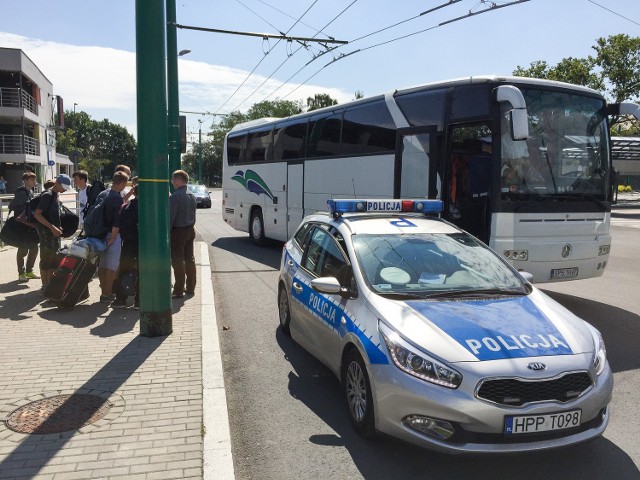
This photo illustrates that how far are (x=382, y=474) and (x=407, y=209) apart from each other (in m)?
2.95

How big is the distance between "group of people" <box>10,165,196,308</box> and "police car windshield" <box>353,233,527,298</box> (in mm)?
3818

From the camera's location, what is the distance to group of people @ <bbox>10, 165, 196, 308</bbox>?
7559mm

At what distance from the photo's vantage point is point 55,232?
Answer: 811 cm

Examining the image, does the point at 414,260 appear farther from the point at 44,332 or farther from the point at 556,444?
the point at 44,332

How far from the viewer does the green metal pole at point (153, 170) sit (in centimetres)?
594

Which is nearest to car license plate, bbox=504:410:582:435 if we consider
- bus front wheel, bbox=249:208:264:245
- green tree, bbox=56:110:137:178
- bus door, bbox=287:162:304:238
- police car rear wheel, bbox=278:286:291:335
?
police car rear wheel, bbox=278:286:291:335

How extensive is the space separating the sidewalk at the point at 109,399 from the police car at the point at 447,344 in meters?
1.08

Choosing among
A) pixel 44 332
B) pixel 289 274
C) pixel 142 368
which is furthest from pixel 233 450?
pixel 44 332

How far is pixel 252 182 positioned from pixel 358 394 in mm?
12877

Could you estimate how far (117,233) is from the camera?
7.44m

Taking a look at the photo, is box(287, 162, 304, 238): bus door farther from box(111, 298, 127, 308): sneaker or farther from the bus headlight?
the bus headlight

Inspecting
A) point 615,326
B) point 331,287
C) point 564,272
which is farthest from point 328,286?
point 564,272

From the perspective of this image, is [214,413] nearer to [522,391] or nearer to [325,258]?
[325,258]

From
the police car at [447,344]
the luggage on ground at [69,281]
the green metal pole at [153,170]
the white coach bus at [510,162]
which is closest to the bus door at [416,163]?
the white coach bus at [510,162]
